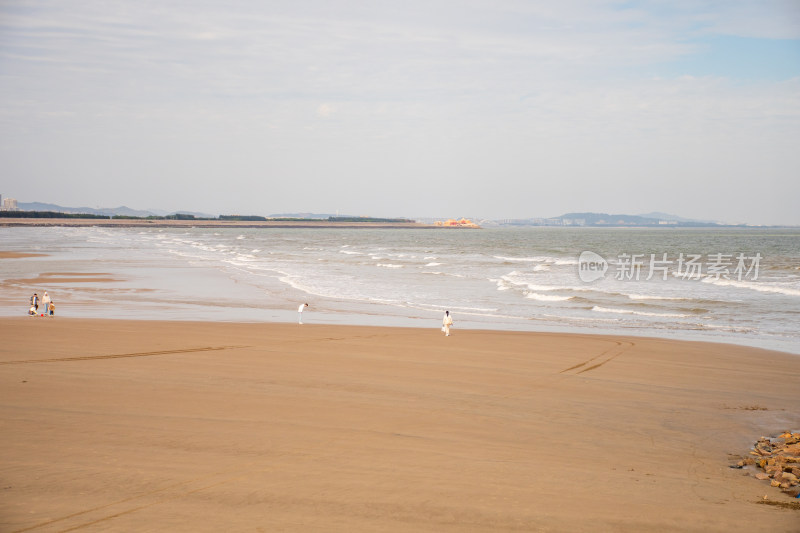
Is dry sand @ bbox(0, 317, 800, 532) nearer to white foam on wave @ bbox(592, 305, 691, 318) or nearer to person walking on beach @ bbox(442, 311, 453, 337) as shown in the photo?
person walking on beach @ bbox(442, 311, 453, 337)

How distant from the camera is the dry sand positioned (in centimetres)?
534

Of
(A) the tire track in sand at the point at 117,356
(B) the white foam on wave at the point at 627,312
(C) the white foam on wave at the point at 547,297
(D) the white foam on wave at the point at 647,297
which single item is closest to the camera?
(A) the tire track in sand at the point at 117,356

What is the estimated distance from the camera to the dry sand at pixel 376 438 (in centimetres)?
534

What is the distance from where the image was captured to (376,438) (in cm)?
731

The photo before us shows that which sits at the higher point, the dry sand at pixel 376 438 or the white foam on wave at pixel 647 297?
the white foam on wave at pixel 647 297

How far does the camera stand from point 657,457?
719 centimetres

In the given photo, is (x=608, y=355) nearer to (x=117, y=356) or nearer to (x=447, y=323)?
(x=447, y=323)

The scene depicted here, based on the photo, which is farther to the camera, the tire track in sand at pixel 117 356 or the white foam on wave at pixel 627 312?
the white foam on wave at pixel 627 312

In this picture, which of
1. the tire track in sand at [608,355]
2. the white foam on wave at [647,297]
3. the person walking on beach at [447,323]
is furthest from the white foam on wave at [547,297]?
the person walking on beach at [447,323]

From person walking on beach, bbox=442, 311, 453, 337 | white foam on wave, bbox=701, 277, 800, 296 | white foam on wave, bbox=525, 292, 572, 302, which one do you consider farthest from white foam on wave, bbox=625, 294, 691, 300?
person walking on beach, bbox=442, 311, 453, 337

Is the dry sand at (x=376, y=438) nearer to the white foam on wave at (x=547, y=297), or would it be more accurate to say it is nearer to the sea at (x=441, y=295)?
the sea at (x=441, y=295)

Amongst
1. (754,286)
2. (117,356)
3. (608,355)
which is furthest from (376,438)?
(754,286)

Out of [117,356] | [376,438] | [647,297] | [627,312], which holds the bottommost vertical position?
[117,356]

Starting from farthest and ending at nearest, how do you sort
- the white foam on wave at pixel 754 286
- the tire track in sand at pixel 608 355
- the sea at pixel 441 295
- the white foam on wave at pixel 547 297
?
the white foam on wave at pixel 754 286 < the white foam on wave at pixel 547 297 < the sea at pixel 441 295 < the tire track in sand at pixel 608 355
